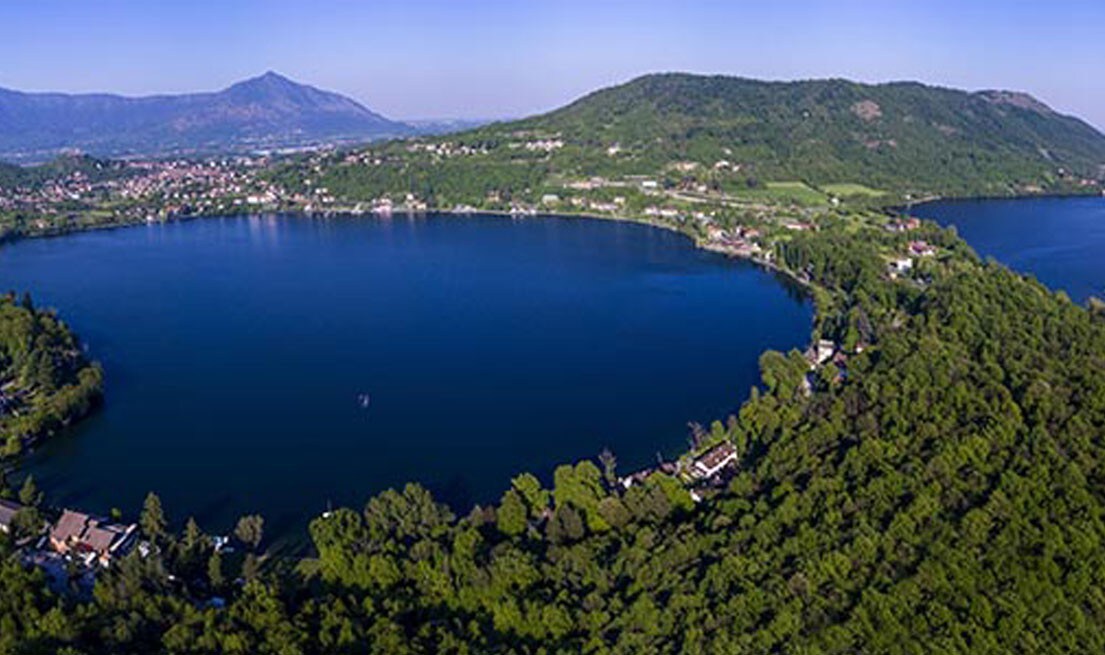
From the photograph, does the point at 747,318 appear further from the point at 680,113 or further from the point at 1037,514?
the point at 680,113

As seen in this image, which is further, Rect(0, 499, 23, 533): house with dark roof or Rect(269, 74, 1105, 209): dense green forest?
Rect(269, 74, 1105, 209): dense green forest

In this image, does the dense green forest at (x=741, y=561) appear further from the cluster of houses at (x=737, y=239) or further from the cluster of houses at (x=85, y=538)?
the cluster of houses at (x=737, y=239)

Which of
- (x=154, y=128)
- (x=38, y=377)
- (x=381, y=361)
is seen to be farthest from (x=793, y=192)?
(x=154, y=128)

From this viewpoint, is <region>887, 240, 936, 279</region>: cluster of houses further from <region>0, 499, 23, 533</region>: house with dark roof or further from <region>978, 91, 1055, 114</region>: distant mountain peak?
<region>978, 91, 1055, 114</region>: distant mountain peak

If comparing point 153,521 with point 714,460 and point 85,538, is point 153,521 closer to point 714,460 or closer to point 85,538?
point 85,538

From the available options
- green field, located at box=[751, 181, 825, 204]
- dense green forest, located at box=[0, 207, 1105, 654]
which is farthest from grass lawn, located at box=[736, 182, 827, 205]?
dense green forest, located at box=[0, 207, 1105, 654]

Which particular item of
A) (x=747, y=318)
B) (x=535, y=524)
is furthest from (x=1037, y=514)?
(x=747, y=318)

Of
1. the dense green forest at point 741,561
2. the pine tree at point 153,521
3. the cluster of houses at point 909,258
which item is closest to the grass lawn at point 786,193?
the cluster of houses at point 909,258
